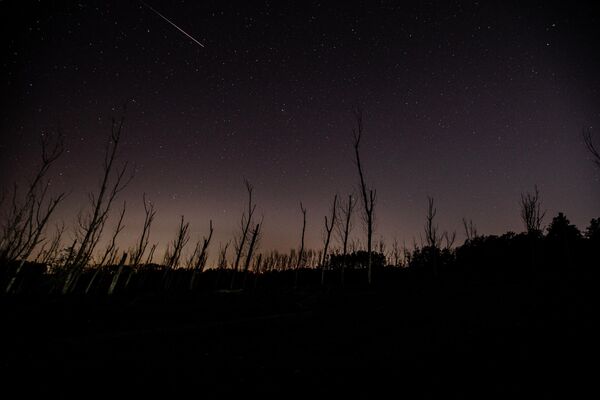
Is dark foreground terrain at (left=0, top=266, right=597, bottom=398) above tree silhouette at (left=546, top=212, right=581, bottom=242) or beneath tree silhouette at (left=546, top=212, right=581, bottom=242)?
beneath

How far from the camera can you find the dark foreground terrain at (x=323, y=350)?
3611mm

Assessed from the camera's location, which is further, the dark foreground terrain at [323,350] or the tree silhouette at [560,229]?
the tree silhouette at [560,229]

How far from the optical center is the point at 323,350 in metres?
5.37

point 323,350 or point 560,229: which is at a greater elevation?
point 560,229

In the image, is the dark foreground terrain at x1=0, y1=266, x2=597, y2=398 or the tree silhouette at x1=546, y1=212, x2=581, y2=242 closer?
the dark foreground terrain at x1=0, y1=266, x2=597, y2=398

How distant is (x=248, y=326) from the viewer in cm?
Answer: 809

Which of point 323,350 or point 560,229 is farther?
point 560,229

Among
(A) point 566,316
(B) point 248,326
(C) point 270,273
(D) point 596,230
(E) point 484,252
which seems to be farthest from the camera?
(C) point 270,273

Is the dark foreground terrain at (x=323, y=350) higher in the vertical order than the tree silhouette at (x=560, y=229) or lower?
lower

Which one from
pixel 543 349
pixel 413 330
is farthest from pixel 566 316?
pixel 413 330

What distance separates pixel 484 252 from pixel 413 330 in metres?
44.7

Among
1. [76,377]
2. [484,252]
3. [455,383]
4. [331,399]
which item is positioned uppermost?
[484,252]

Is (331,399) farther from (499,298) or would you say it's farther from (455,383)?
(499,298)

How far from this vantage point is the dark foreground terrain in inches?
142
